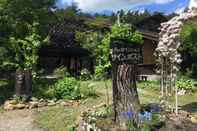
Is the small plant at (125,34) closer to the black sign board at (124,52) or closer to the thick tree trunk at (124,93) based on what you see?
the black sign board at (124,52)

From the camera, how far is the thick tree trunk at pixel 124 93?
10992 mm

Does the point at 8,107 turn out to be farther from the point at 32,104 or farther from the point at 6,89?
the point at 6,89

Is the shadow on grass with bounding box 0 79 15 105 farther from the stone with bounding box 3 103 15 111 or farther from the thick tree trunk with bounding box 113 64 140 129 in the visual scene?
the thick tree trunk with bounding box 113 64 140 129

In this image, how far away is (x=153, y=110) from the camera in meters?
12.3

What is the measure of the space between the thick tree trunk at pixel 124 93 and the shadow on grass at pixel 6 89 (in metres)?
8.26

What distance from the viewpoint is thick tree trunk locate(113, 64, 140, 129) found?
36.1ft

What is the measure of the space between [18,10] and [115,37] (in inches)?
440

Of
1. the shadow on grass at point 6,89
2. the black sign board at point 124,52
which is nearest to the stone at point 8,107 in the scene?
the shadow on grass at point 6,89

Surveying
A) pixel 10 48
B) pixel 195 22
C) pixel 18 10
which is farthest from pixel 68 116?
pixel 195 22

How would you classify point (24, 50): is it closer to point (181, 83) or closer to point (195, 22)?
point (181, 83)

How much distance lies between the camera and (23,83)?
1900cm

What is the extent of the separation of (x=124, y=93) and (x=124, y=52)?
1.00m

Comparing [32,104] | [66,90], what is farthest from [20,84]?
[32,104]

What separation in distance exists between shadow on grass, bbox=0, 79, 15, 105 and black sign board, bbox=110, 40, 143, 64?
8.35 m
